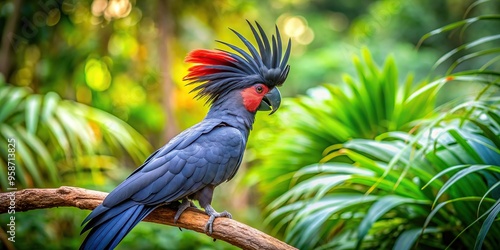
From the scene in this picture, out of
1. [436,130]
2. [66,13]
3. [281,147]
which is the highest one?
[66,13]

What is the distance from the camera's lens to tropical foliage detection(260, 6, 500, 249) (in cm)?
213

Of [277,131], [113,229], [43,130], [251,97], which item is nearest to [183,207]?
[113,229]

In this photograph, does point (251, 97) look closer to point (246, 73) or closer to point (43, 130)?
point (246, 73)

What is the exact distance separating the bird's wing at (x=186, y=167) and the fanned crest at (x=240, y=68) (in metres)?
0.22

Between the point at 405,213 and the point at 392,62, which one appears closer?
the point at 405,213

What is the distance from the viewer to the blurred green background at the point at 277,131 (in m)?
2.25

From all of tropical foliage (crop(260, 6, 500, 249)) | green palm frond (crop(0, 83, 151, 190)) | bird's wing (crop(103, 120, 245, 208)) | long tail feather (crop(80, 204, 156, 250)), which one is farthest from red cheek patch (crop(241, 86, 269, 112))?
green palm frond (crop(0, 83, 151, 190))

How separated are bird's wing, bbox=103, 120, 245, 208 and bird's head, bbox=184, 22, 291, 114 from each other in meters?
0.20

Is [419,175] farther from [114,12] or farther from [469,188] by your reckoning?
[114,12]

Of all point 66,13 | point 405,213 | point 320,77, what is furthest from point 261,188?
point 320,77

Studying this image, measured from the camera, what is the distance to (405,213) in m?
2.47

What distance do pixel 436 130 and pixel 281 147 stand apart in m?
1.16

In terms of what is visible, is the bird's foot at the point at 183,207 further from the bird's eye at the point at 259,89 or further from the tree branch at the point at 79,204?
the bird's eye at the point at 259,89

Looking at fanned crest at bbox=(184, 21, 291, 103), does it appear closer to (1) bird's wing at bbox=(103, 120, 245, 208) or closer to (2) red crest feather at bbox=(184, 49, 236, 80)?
(2) red crest feather at bbox=(184, 49, 236, 80)
